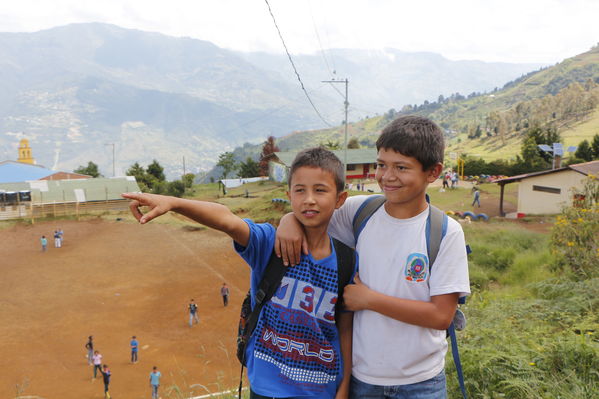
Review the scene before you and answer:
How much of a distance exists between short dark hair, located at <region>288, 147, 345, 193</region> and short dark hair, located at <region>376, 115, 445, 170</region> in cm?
23

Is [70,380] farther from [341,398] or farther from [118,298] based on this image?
[341,398]

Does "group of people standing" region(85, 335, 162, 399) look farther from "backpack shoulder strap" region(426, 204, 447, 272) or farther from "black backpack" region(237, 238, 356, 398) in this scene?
"backpack shoulder strap" region(426, 204, 447, 272)

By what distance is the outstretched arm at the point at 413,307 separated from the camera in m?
1.86

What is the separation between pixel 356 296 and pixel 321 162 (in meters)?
0.60

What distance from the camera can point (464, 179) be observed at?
4062cm

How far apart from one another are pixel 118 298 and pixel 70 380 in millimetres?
5807

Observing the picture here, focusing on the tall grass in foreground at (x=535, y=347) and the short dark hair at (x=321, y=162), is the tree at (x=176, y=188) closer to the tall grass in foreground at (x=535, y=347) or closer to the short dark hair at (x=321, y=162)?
the tall grass in foreground at (x=535, y=347)

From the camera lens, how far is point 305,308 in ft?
6.50

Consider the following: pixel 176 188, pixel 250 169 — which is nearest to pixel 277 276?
pixel 176 188

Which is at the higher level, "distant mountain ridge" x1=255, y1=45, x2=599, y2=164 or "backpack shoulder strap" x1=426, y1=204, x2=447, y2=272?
"distant mountain ridge" x1=255, y1=45, x2=599, y2=164

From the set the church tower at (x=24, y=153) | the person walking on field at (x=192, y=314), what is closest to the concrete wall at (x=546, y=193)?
the person walking on field at (x=192, y=314)

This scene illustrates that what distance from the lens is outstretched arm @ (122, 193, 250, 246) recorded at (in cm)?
172

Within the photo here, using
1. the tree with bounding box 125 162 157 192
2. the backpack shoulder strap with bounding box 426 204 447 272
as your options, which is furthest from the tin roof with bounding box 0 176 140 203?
the backpack shoulder strap with bounding box 426 204 447 272

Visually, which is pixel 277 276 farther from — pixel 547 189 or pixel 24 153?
pixel 24 153
